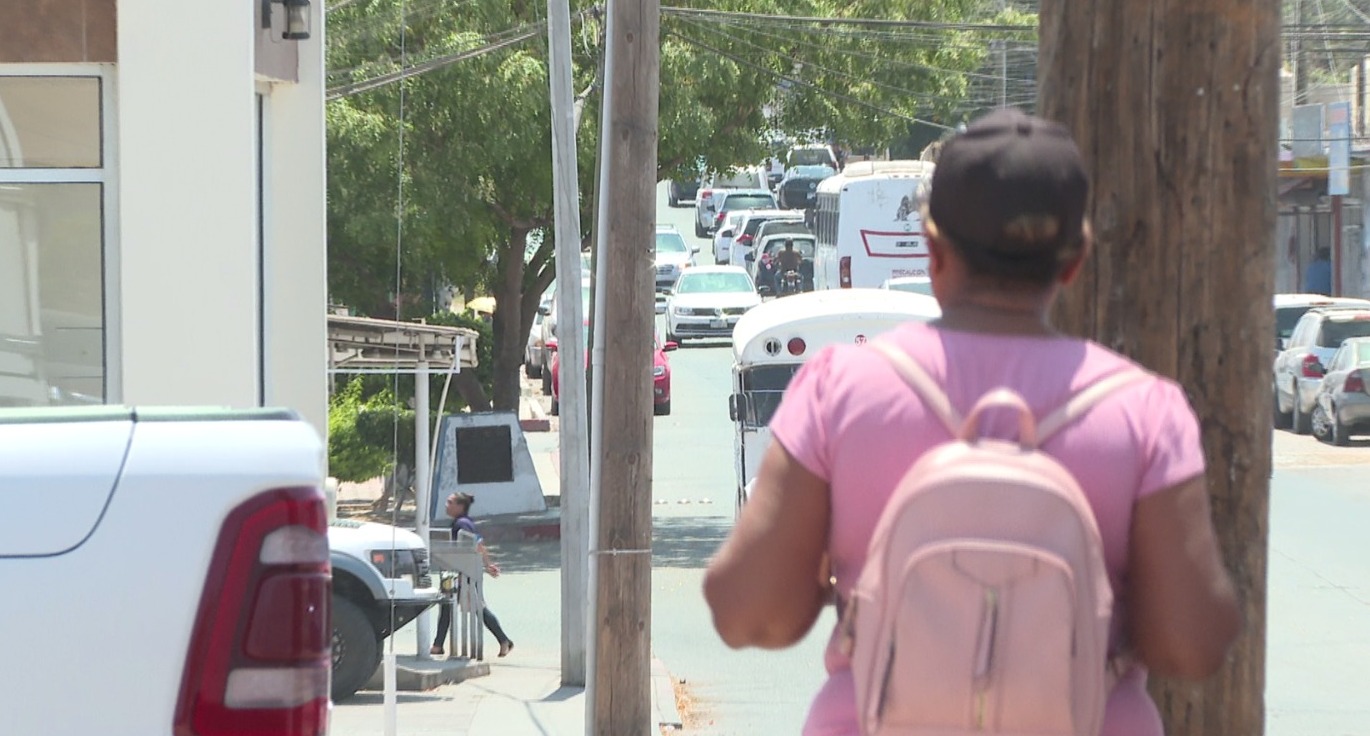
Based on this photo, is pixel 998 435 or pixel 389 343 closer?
pixel 998 435

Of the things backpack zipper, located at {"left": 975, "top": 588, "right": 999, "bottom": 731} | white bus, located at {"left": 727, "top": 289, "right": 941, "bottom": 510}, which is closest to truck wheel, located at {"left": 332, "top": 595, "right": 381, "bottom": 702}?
white bus, located at {"left": 727, "top": 289, "right": 941, "bottom": 510}

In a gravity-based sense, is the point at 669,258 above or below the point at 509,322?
above

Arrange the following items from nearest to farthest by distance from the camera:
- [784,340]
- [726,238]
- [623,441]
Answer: [623,441], [784,340], [726,238]

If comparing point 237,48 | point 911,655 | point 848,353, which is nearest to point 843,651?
point 911,655

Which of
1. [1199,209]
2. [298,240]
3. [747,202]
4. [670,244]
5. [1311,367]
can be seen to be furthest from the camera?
[747,202]

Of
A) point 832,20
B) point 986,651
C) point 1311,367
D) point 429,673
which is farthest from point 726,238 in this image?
point 986,651

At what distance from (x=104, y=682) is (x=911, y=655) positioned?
53.4 inches

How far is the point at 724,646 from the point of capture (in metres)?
12.0

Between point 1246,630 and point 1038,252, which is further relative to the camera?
point 1246,630

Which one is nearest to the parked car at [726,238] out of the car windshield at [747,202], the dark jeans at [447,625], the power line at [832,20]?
the car windshield at [747,202]

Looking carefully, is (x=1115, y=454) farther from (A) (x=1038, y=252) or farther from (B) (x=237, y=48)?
(B) (x=237, y=48)

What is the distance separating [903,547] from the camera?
2.27m

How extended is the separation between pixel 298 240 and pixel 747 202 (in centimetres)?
4255

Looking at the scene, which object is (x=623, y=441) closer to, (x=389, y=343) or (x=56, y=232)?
(x=56, y=232)
